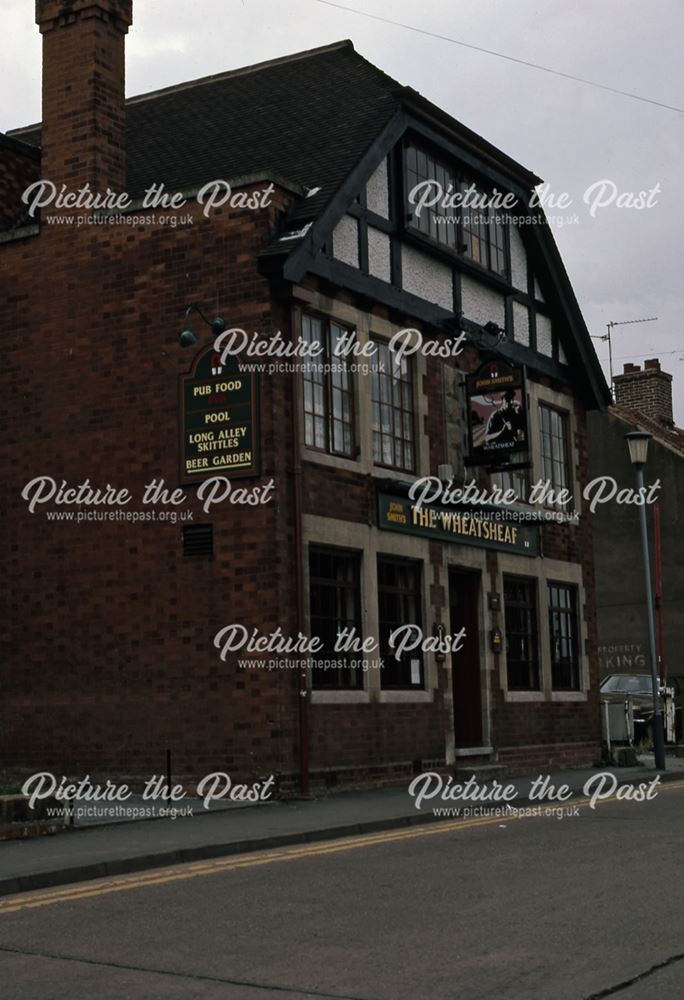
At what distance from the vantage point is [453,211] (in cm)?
2234

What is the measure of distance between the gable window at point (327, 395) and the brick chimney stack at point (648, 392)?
24773 millimetres

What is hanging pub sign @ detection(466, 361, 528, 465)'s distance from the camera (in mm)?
20875

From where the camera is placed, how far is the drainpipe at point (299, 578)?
17.2 metres

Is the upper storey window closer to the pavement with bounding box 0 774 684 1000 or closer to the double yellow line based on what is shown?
the double yellow line

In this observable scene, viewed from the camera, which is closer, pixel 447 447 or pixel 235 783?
pixel 235 783

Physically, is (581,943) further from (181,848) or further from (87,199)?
(87,199)

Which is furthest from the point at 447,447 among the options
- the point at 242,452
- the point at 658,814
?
the point at 658,814

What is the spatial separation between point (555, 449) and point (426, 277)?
5.16 metres

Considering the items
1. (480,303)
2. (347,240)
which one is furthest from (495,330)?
(347,240)

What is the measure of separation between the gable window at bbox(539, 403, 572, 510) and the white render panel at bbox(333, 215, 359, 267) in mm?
6296

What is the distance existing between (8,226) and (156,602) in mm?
6532

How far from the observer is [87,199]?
62.6 ft

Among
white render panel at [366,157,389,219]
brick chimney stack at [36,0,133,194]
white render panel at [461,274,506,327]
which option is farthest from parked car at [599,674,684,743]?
brick chimney stack at [36,0,133,194]

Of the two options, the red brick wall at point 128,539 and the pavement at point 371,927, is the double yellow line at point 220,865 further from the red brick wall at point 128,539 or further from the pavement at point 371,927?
the red brick wall at point 128,539
